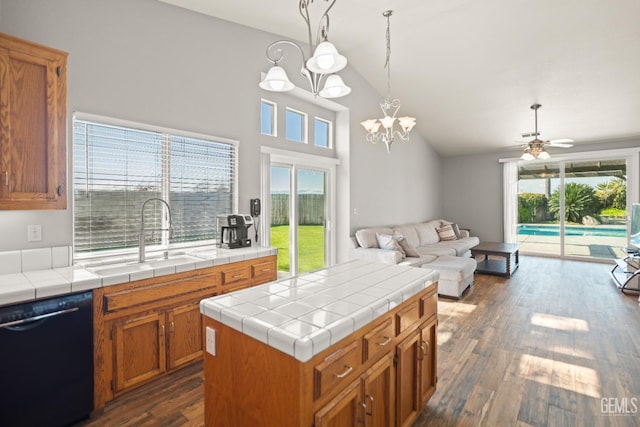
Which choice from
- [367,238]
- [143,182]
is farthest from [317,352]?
[367,238]

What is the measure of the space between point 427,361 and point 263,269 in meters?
1.62

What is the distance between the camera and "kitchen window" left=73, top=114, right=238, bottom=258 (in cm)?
238

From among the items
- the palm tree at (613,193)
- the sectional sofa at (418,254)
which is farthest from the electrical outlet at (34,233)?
the palm tree at (613,193)

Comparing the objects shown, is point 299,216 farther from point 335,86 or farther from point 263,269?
point 335,86

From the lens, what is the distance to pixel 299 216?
4.47 m

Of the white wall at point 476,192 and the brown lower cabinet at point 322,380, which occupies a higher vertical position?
the white wall at point 476,192

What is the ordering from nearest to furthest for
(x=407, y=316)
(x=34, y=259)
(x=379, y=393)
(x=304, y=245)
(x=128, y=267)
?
(x=379, y=393) → (x=407, y=316) → (x=34, y=259) → (x=128, y=267) → (x=304, y=245)

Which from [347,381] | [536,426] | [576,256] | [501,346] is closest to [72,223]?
[347,381]

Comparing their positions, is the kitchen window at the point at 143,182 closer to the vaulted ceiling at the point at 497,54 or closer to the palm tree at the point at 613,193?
the vaulted ceiling at the point at 497,54

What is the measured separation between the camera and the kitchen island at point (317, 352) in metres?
1.06

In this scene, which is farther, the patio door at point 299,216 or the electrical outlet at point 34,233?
the patio door at point 299,216

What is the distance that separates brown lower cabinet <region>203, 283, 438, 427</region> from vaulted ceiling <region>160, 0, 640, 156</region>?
3.03 m

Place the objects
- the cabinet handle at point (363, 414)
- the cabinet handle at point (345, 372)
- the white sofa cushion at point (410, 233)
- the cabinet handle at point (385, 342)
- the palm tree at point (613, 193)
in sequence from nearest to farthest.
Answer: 1. the cabinet handle at point (345, 372)
2. the cabinet handle at point (363, 414)
3. the cabinet handle at point (385, 342)
4. the white sofa cushion at point (410, 233)
5. the palm tree at point (613, 193)

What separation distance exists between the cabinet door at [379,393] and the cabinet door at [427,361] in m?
0.36
